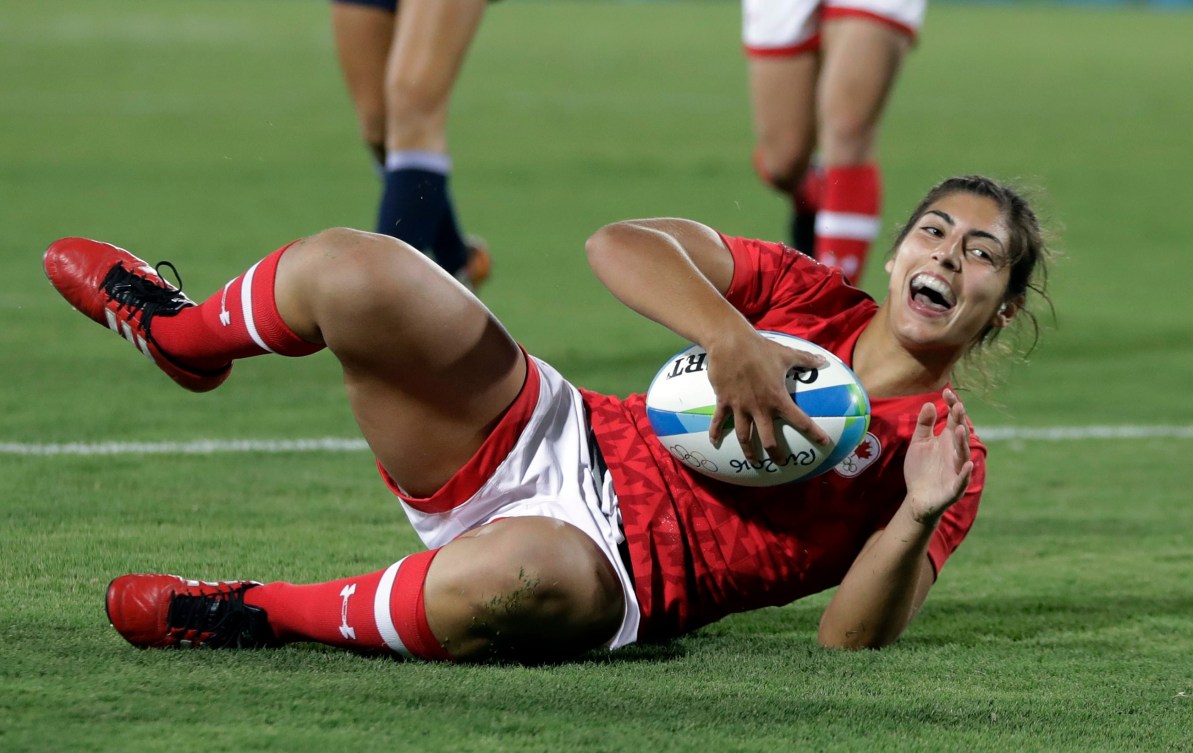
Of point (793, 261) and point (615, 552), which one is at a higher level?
point (793, 261)

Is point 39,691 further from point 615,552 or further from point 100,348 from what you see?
point 100,348

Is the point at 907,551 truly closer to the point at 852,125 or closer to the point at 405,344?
the point at 405,344

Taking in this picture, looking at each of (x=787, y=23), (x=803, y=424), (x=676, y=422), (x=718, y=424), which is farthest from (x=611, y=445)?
(x=787, y=23)

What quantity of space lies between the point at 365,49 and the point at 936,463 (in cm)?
353

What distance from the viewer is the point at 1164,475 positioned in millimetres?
4891

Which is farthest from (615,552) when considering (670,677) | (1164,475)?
(1164,475)

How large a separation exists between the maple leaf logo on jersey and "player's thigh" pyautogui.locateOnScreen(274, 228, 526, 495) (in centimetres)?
59

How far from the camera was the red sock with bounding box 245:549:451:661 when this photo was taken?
2.90 metres

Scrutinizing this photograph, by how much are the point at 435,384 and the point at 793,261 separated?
76 cm

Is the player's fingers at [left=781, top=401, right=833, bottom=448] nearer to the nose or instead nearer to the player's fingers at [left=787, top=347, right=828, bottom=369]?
the player's fingers at [left=787, top=347, right=828, bottom=369]

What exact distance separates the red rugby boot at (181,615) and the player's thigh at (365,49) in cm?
325

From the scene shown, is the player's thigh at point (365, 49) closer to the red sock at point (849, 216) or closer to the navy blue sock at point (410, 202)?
the navy blue sock at point (410, 202)

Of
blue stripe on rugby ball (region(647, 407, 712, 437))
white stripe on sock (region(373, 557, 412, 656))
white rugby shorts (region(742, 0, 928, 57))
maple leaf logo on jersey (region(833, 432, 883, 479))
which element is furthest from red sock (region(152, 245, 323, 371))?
white rugby shorts (region(742, 0, 928, 57))

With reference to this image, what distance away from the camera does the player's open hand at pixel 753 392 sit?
2.88 m
